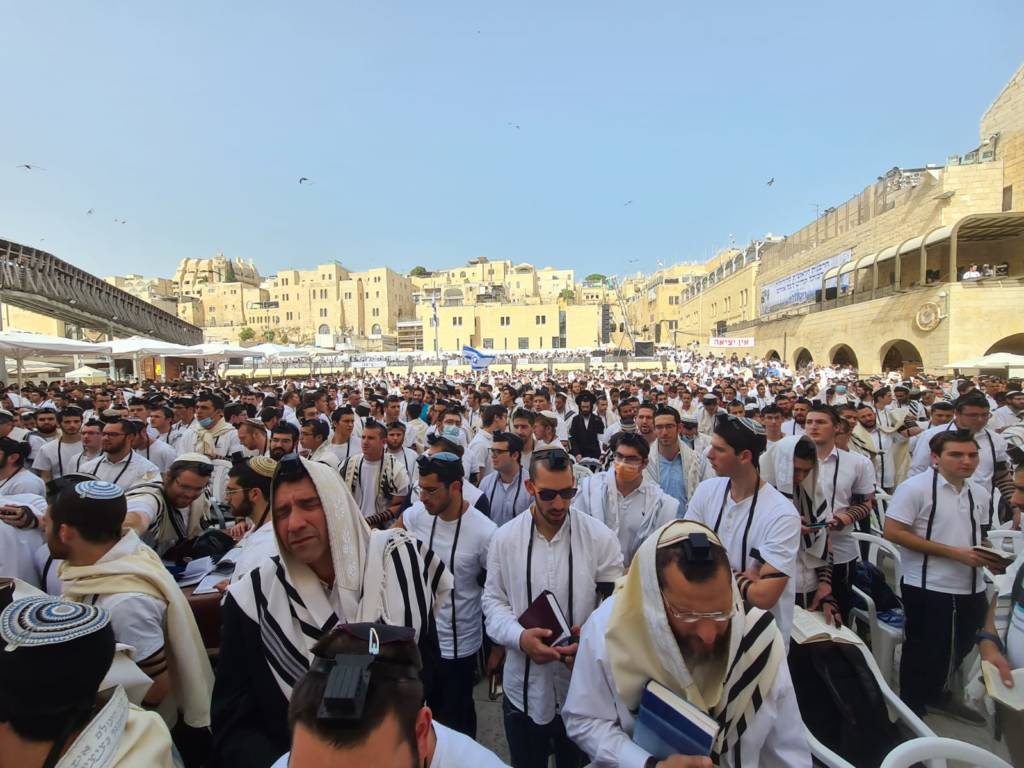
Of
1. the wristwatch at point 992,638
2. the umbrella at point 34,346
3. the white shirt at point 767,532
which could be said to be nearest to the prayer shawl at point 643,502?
the white shirt at point 767,532

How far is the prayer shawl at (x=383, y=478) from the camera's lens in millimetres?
4805

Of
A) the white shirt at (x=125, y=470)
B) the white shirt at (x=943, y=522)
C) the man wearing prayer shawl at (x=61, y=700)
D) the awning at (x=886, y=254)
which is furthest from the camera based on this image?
the awning at (x=886, y=254)

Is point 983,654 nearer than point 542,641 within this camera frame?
No

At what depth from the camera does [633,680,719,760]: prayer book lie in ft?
4.58

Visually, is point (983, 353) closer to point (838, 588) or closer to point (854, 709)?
point (838, 588)

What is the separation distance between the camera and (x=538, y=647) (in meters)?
2.15

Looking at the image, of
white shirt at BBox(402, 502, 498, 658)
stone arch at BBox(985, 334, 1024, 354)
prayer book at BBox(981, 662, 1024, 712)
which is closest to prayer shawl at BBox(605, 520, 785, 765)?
white shirt at BBox(402, 502, 498, 658)

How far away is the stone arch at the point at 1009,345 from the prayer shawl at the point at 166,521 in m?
28.1

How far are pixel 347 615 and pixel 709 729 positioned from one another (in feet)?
3.72

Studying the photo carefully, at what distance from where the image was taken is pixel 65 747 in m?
1.23

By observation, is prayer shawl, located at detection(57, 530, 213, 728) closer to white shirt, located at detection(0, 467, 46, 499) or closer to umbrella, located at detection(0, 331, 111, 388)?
white shirt, located at detection(0, 467, 46, 499)

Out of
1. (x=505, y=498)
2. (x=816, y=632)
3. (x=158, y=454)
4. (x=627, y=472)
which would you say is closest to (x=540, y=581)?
(x=627, y=472)

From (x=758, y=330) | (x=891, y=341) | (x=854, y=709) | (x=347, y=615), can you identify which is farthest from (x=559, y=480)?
(x=758, y=330)

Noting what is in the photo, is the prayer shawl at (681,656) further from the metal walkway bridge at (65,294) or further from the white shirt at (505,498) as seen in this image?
the metal walkway bridge at (65,294)
